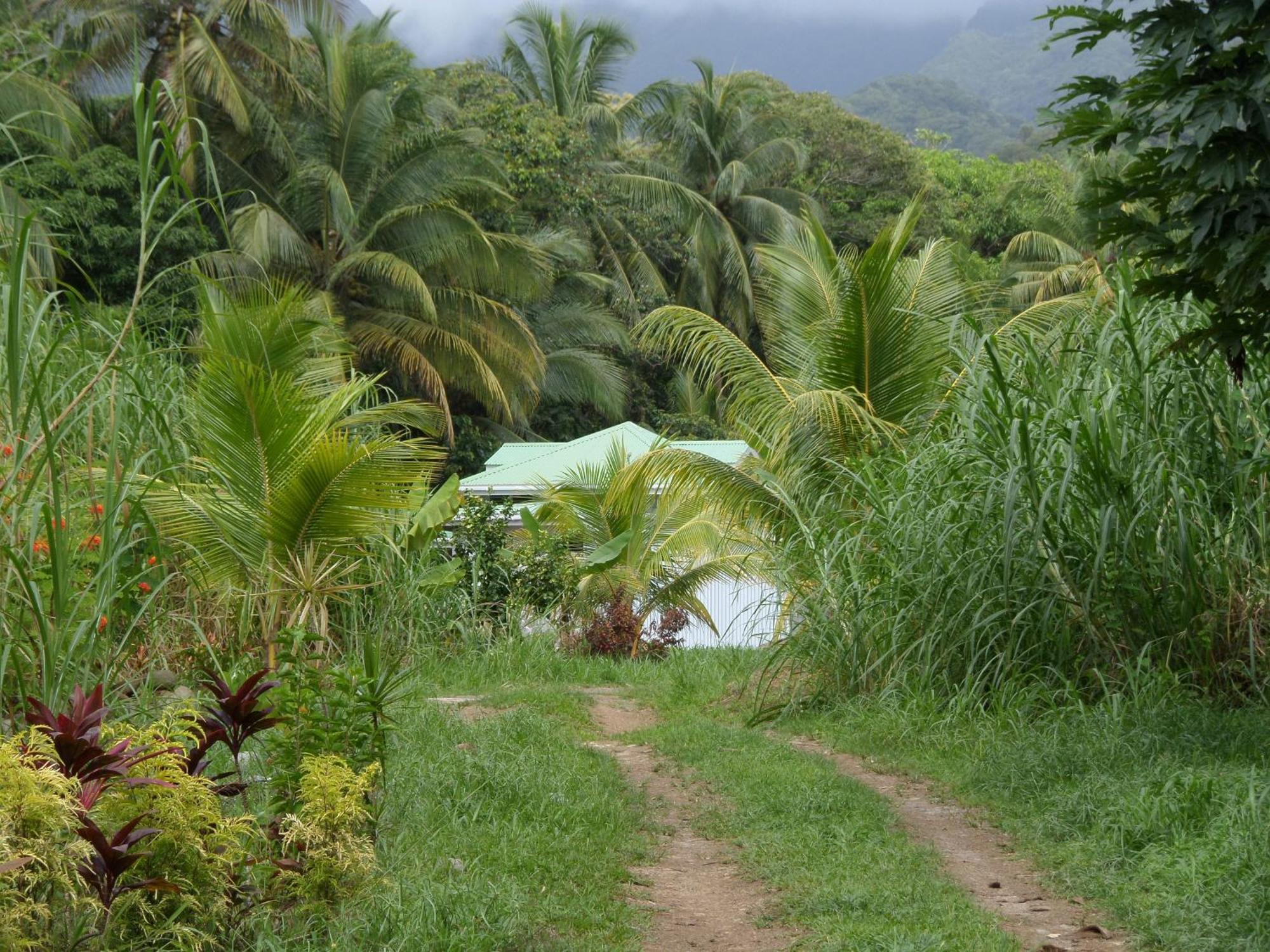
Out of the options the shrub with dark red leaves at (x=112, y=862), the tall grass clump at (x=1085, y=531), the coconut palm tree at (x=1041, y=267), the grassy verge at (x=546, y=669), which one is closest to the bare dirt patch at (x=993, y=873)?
the tall grass clump at (x=1085, y=531)

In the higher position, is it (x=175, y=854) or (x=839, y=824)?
(x=175, y=854)

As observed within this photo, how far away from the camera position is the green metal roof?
68.1 feet

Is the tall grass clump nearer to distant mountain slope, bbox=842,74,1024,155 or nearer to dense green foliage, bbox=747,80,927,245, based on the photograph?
dense green foliage, bbox=747,80,927,245

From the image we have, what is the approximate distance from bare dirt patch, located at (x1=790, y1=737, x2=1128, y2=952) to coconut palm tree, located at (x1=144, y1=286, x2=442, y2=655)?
331 centimetres

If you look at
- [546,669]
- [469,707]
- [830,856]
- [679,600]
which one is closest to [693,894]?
[830,856]

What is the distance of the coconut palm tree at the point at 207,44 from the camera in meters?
23.0

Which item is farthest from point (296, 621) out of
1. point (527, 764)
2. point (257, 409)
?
point (527, 764)

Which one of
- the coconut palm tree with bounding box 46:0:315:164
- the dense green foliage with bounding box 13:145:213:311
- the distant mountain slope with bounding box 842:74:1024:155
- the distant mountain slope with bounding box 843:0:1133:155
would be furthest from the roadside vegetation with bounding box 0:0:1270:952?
the distant mountain slope with bounding box 842:74:1024:155

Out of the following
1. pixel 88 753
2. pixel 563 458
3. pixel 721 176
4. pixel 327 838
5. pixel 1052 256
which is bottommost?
pixel 327 838

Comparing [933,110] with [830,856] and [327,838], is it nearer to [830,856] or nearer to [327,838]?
[830,856]

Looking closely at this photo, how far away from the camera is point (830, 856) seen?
538cm

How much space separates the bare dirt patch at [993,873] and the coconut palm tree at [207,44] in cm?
1969

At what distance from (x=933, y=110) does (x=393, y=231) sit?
286ft

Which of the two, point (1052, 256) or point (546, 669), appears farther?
point (1052, 256)
